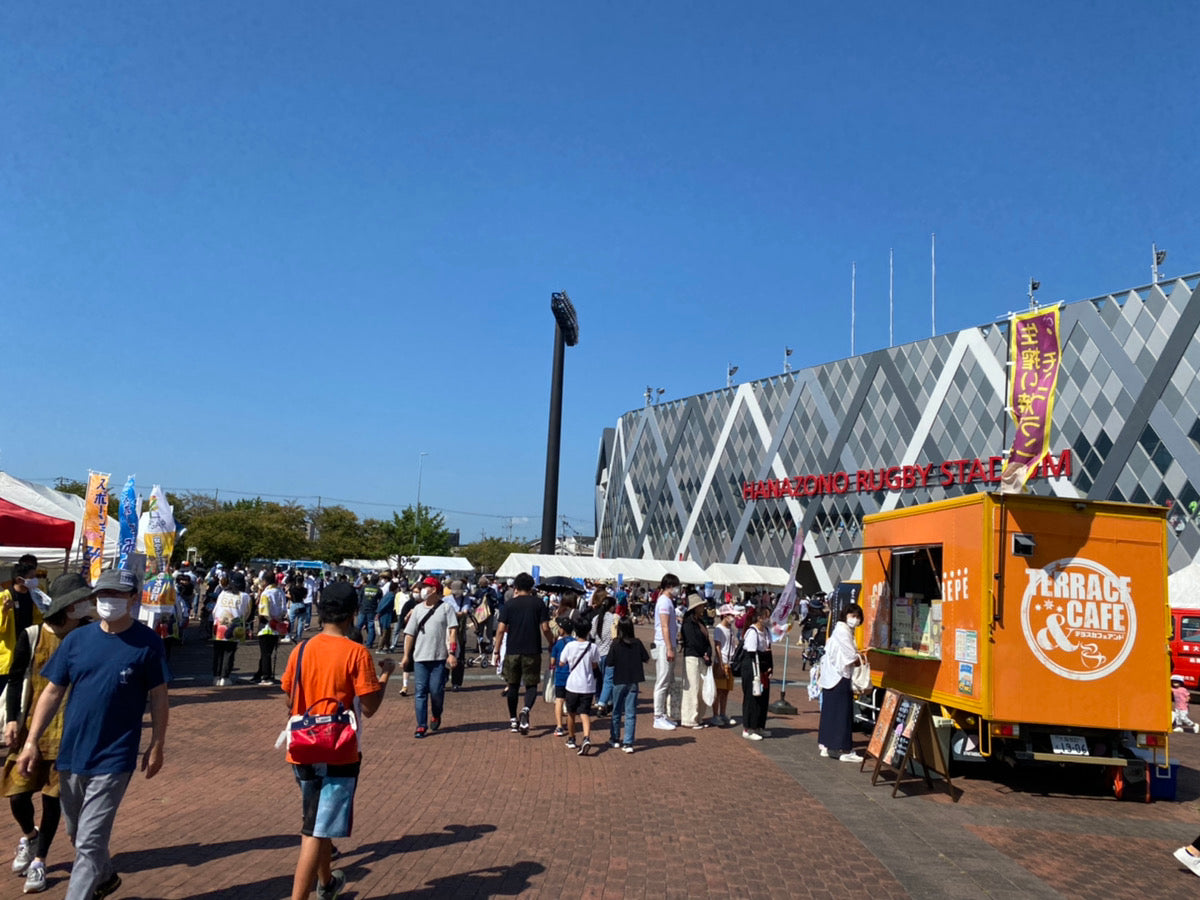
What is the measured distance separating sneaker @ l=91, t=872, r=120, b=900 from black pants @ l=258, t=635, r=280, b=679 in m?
9.99

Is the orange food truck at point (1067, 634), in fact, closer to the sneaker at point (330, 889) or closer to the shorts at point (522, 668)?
the shorts at point (522, 668)

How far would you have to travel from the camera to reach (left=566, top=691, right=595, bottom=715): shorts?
10167mm

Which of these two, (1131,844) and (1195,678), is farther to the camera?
(1195,678)

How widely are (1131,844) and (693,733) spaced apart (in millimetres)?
5597

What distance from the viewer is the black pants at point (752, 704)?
38.9ft

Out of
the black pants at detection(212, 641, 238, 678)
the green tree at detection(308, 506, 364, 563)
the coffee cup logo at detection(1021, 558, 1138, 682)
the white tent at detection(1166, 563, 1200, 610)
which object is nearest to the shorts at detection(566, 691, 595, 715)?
the coffee cup logo at detection(1021, 558, 1138, 682)

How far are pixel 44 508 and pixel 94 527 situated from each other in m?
2.83

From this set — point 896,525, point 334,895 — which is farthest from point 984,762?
point 334,895

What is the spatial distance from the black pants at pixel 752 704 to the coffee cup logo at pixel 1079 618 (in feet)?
12.4

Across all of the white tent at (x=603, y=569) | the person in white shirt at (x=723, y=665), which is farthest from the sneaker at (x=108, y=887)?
the white tent at (x=603, y=569)

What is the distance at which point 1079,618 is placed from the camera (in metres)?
9.04

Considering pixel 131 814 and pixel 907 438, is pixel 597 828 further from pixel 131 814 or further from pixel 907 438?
pixel 907 438

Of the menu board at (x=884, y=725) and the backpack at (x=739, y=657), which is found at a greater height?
the backpack at (x=739, y=657)

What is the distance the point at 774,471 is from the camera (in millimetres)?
55344
